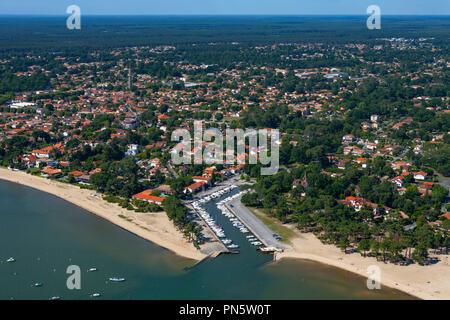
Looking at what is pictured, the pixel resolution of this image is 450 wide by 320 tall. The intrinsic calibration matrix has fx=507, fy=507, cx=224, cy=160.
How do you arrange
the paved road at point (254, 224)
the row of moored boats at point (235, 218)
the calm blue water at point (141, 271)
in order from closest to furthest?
the calm blue water at point (141, 271) < the paved road at point (254, 224) < the row of moored boats at point (235, 218)

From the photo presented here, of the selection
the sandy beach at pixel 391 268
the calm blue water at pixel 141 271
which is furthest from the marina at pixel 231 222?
the sandy beach at pixel 391 268

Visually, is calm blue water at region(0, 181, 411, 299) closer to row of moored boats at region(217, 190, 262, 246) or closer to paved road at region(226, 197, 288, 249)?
row of moored boats at region(217, 190, 262, 246)

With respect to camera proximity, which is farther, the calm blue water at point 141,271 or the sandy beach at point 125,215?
the sandy beach at point 125,215

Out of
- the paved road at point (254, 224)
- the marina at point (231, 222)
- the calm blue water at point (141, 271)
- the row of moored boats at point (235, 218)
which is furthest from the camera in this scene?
the row of moored boats at point (235, 218)

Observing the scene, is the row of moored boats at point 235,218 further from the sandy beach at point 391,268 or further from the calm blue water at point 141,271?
the sandy beach at point 391,268

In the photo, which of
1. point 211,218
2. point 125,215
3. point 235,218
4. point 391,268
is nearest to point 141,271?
point 211,218

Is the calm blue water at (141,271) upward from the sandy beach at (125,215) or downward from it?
downward
